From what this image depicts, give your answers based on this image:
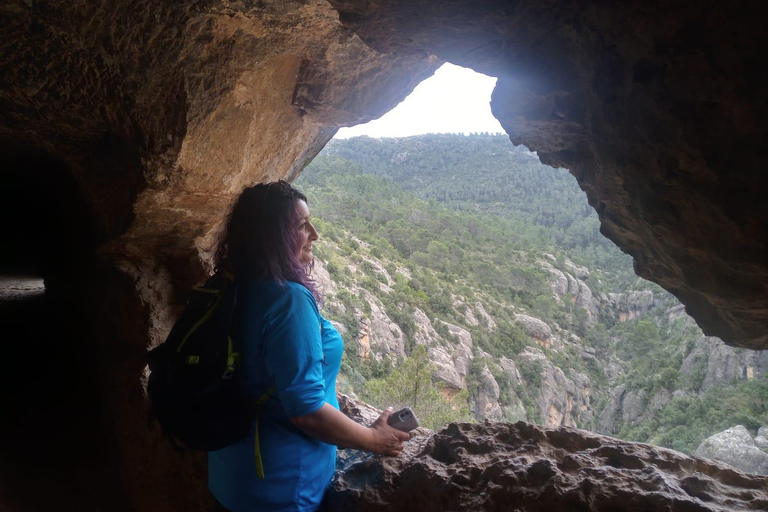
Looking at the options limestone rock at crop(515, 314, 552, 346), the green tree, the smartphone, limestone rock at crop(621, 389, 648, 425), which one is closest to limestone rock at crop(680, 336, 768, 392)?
limestone rock at crop(621, 389, 648, 425)

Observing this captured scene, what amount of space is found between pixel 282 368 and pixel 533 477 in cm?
77

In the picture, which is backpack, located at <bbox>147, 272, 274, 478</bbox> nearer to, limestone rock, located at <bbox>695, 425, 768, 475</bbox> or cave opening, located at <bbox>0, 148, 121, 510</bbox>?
cave opening, located at <bbox>0, 148, 121, 510</bbox>

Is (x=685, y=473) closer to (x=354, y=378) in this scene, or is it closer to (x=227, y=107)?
(x=227, y=107)

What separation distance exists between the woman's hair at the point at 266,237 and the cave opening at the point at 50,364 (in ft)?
5.59

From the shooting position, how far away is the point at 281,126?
2.28 meters

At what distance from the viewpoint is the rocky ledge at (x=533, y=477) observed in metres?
1.23

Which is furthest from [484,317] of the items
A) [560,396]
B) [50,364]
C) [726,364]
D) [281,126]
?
[281,126]

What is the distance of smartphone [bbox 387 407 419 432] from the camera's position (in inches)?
56.9

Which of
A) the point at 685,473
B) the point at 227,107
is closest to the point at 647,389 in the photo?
the point at 685,473

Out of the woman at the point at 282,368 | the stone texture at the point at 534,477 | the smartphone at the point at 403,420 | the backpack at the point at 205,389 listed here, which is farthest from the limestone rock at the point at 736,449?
the backpack at the point at 205,389

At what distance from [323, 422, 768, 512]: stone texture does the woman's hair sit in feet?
2.14

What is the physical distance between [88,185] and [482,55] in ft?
6.69

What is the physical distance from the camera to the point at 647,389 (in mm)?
8805

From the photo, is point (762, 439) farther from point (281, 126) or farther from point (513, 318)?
point (513, 318)
